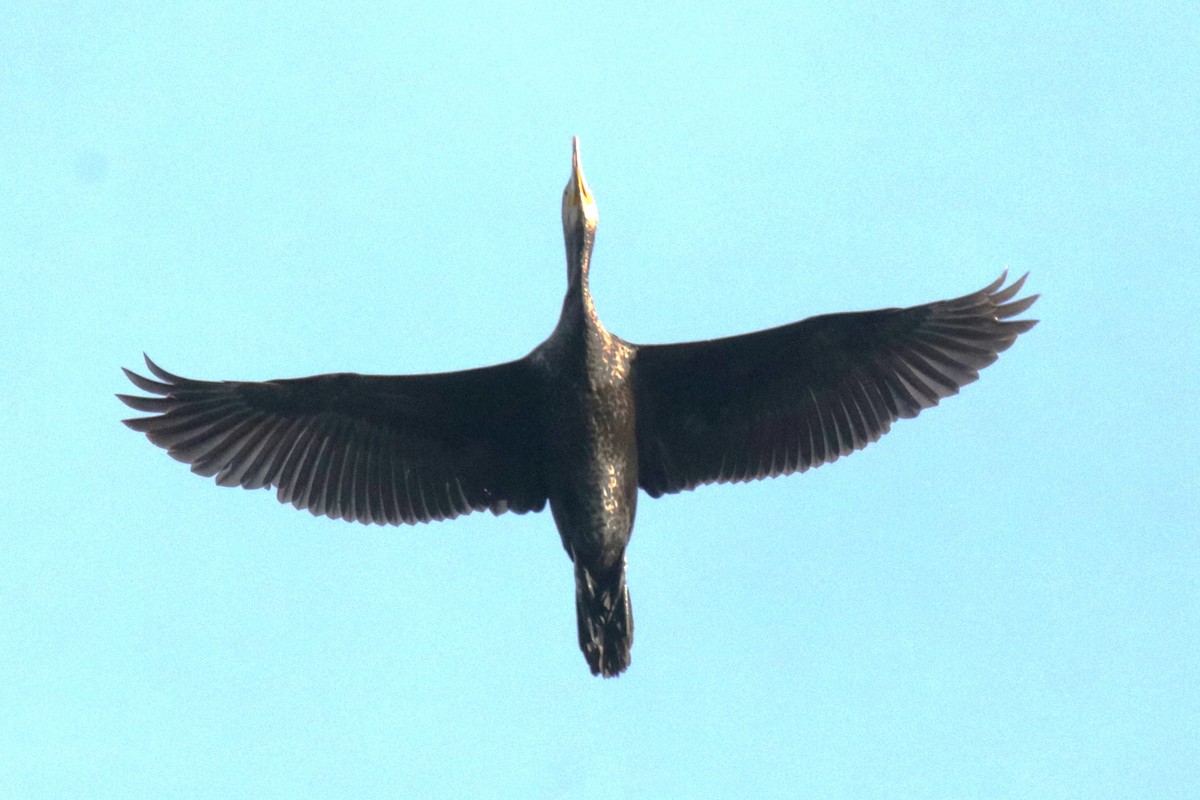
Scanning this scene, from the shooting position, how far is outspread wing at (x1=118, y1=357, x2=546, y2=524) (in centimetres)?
1207

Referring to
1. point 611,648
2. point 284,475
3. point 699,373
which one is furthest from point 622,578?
point 284,475

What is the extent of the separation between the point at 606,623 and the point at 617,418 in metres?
1.22

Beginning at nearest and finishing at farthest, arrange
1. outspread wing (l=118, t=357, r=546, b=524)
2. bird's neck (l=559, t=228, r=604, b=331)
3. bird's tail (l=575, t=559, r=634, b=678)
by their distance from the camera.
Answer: bird's neck (l=559, t=228, r=604, b=331), bird's tail (l=575, t=559, r=634, b=678), outspread wing (l=118, t=357, r=546, b=524)

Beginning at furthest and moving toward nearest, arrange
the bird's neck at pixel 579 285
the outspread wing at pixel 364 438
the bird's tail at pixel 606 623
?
the outspread wing at pixel 364 438 < the bird's tail at pixel 606 623 < the bird's neck at pixel 579 285

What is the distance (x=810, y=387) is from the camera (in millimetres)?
12266

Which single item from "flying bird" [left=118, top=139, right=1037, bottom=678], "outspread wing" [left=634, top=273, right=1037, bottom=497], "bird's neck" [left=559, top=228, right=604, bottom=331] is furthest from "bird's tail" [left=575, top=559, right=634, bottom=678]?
"bird's neck" [left=559, top=228, right=604, bottom=331]

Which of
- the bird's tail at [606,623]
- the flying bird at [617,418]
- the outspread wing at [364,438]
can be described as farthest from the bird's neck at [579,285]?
the bird's tail at [606,623]

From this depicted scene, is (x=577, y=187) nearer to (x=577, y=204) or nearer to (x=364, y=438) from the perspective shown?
(x=577, y=204)

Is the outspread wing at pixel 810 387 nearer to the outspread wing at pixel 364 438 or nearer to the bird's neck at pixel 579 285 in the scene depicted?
the bird's neck at pixel 579 285

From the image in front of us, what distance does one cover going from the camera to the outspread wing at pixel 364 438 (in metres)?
12.1

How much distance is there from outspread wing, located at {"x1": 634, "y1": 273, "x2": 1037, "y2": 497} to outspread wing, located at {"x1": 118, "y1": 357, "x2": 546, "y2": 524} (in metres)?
0.83

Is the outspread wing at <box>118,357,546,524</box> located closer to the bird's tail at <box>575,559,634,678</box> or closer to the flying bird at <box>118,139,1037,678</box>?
the flying bird at <box>118,139,1037,678</box>

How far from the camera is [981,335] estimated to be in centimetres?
1221

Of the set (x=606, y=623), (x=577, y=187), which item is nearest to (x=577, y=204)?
(x=577, y=187)
